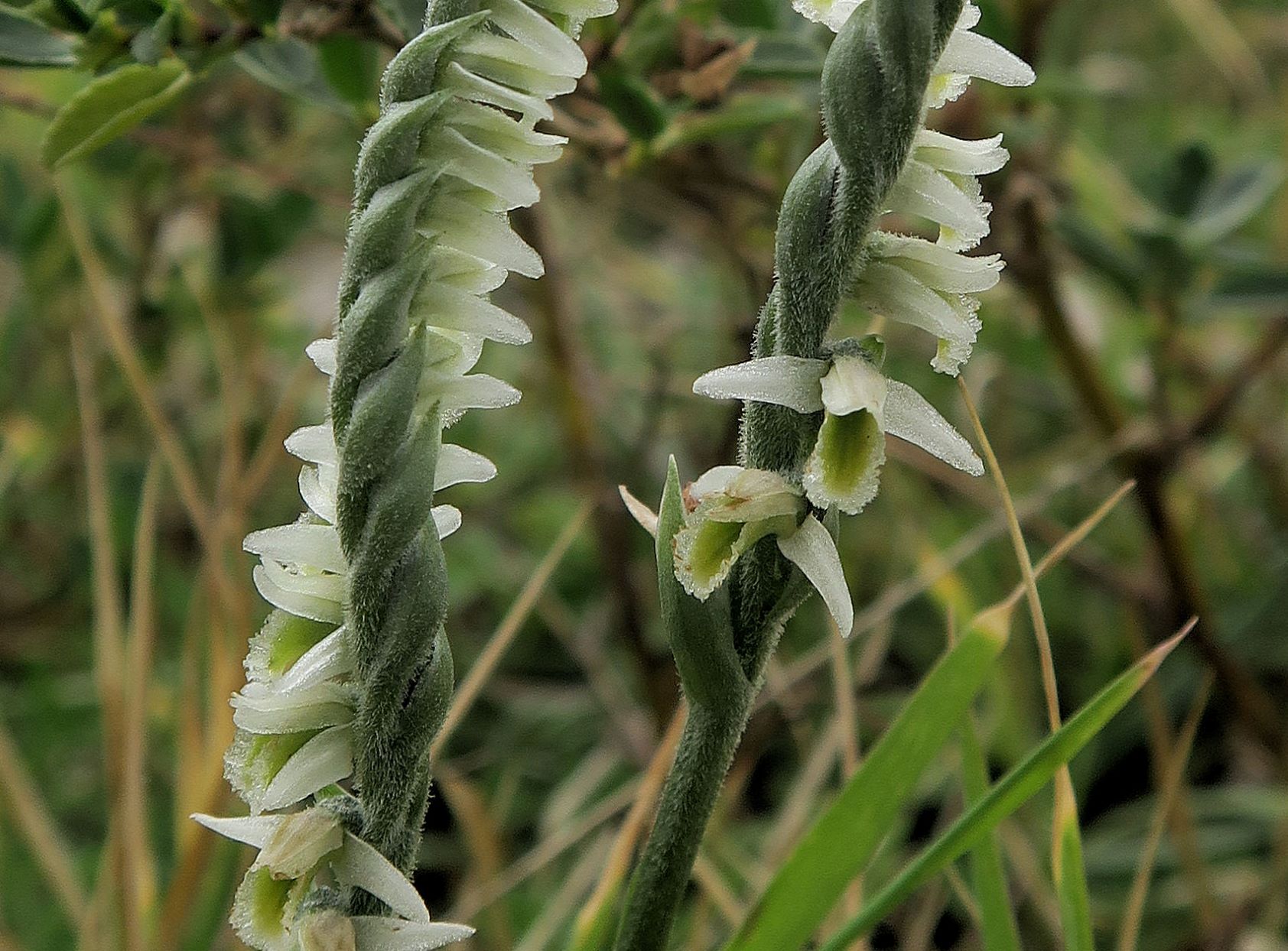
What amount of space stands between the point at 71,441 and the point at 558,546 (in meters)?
0.86

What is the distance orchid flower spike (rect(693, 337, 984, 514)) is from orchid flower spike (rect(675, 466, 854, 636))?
12 millimetres

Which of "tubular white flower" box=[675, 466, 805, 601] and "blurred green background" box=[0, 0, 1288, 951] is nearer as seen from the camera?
"tubular white flower" box=[675, 466, 805, 601]

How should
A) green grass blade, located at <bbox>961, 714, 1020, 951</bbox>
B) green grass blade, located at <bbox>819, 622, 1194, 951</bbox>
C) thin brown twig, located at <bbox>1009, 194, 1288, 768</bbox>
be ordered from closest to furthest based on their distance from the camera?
1. green grass blade, located at <bbox>819, 622, 1194, 951</bbox>
2. green grass blade, located at <bbox>961, 714, 1020, 951</bbox>
3. thin brown twig, located at <bbox>1009, 194, 1288, 768</bbox>

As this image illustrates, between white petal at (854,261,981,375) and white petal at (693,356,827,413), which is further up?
white petal at (854,261,981,375)

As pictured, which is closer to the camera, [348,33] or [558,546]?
[348,33]

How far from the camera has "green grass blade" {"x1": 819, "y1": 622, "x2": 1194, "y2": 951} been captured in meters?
0.46

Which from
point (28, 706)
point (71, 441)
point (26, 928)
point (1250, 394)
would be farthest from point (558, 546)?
point (1250, 394)

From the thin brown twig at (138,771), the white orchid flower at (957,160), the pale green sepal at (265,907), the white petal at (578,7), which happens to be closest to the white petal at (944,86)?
the white orchid flower at (957,160)

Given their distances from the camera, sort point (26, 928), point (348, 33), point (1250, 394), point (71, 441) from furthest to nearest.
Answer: point (1250, 394)
point (71, 441)
point (26, 928)
point (348, 33)

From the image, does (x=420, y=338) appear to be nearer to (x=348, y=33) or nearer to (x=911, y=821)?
(x=348, y=33)

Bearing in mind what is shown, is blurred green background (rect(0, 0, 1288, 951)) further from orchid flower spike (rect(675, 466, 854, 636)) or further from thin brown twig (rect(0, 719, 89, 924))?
orchid flower spike (rect(675, 466, 854, 636))

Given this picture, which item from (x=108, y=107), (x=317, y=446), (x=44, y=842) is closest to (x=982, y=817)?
(x=317, y=446)

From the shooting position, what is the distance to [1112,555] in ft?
4.91

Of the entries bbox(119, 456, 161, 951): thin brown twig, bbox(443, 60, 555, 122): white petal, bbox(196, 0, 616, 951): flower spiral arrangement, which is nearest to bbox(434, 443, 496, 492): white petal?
bbox(196, 0, 616, 951): flower spiral arrangement
